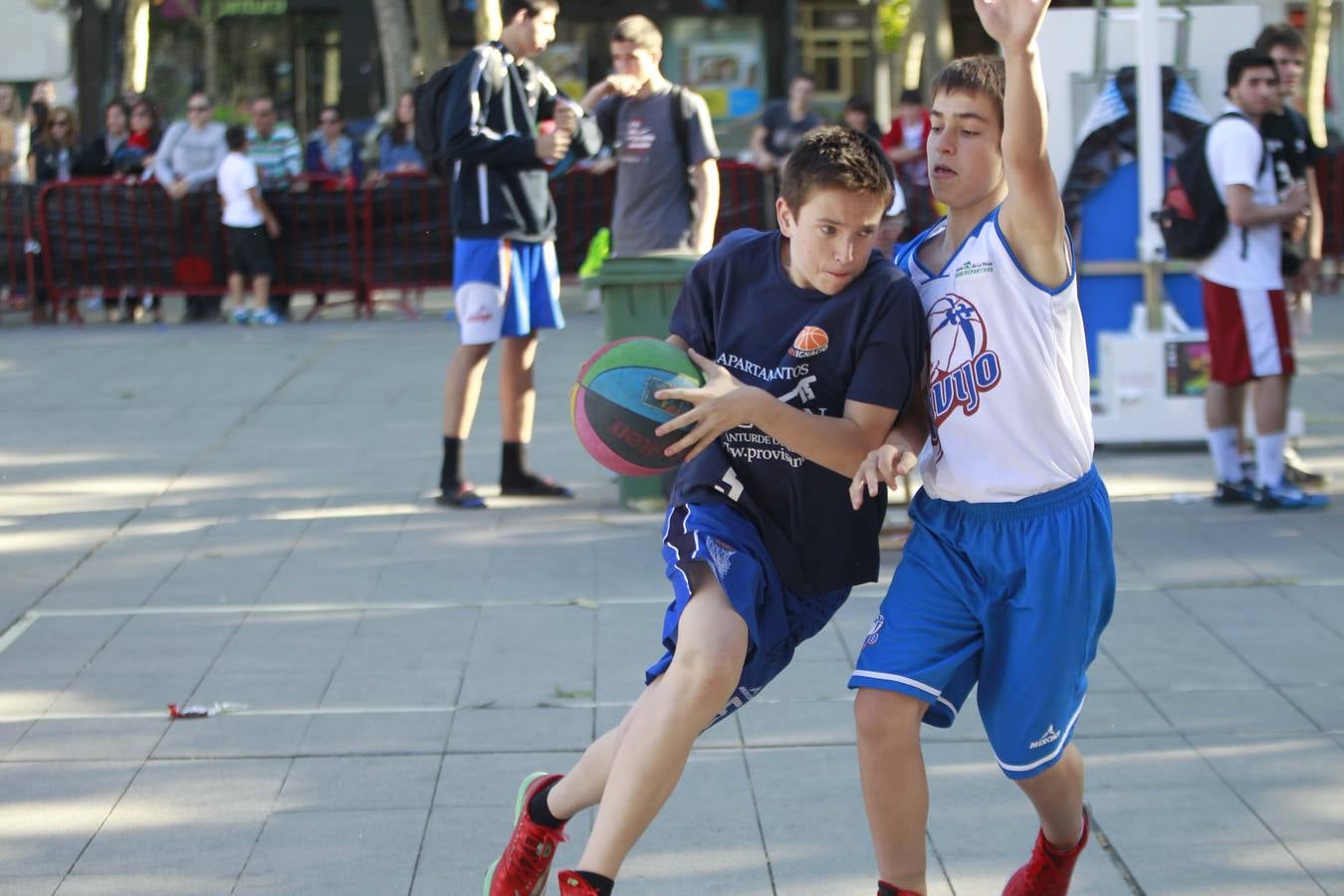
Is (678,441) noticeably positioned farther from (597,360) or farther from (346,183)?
(346,183)

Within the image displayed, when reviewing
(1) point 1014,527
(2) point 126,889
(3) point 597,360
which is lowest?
(2) point 126,889

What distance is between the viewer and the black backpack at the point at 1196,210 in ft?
24.7

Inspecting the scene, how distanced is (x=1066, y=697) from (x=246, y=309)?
13332mm

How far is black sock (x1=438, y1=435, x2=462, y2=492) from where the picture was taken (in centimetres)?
786

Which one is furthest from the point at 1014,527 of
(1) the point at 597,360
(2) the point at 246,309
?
(2) the point at 246,309

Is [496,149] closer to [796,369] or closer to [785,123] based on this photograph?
[796,369]

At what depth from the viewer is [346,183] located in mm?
16094

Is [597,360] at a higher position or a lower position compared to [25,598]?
higher

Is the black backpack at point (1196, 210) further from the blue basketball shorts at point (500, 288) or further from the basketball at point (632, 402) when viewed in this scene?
the basketball at point (632, 402)

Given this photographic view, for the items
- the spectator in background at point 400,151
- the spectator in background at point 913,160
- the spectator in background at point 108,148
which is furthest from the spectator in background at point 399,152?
the spectator in background at point 913,160

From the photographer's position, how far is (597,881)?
3.30m

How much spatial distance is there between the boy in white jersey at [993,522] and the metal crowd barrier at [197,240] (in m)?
12.5

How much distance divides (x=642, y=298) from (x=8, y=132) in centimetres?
1146

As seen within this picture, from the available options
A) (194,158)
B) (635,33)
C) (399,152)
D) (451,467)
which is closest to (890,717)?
(451,467)
